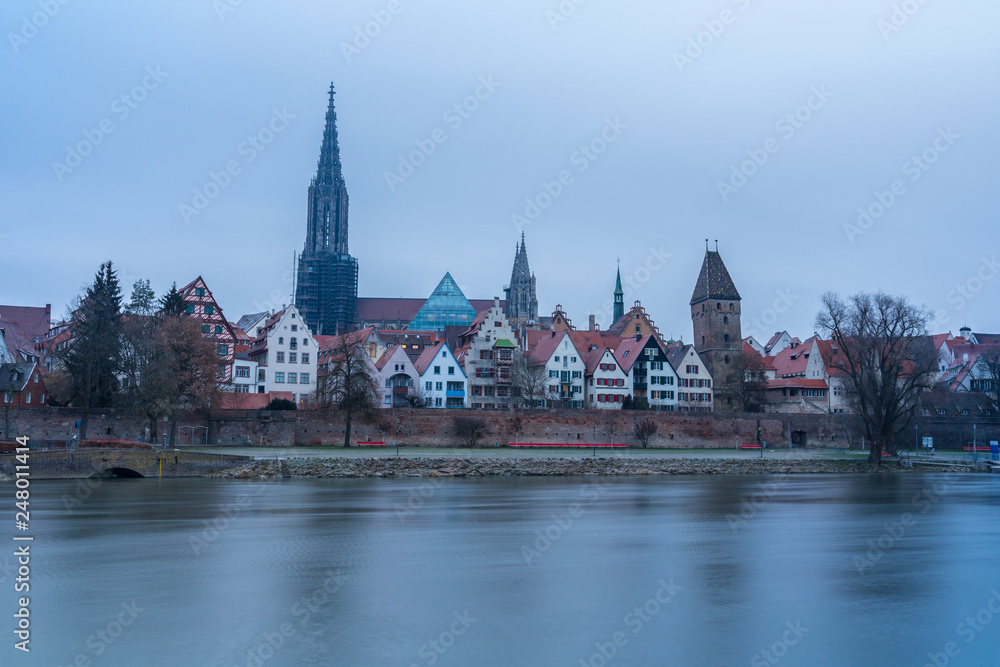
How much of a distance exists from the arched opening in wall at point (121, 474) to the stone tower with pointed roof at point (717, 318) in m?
64.1

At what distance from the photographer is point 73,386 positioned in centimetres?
5806

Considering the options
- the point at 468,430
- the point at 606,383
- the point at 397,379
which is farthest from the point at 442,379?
the point at 606,383

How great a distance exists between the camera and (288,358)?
77625 millimetres

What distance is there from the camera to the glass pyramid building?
412ft

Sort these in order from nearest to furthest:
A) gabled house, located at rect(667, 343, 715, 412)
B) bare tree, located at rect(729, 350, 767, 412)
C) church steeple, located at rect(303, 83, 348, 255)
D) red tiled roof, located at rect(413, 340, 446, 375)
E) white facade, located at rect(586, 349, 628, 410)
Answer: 1. red tiled roof, located at rect(413, 340, 446, 375)
2. white facade, located at rect(586, 349, 628, 410)
3. gabled house, located at rect(667, 343, 715, 412)
4. bare tree, located at rect(729, 350, 767, 412)
5. church steeple, located at rect(303, 83, 348, 255)

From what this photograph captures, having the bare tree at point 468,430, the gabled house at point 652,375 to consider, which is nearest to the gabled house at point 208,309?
the bare tree at point 468,430

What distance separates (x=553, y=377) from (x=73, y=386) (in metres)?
40.5

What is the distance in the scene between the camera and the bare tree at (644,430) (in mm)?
72438

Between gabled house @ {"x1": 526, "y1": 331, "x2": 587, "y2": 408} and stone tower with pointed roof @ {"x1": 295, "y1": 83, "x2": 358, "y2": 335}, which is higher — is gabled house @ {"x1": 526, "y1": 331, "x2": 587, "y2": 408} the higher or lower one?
the lower one

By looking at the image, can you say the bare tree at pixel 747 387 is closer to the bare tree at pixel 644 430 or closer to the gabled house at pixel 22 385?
the bare tree at pixel 644 430

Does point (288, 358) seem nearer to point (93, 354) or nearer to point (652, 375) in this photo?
point (93, 354)

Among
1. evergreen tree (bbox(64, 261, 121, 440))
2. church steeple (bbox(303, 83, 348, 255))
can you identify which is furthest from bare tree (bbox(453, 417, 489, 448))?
church steeple (bbox(303, 83, 348, 255))

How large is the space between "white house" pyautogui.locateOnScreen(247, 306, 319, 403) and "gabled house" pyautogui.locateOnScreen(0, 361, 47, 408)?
1640cm

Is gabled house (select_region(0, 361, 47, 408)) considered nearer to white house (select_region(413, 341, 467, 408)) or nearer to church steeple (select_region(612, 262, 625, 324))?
white house (select_region(413, 341, 467, 408))
